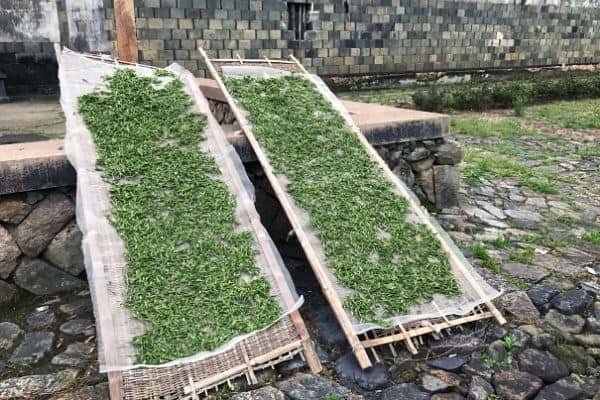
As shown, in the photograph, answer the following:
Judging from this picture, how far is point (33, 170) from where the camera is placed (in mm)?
3287

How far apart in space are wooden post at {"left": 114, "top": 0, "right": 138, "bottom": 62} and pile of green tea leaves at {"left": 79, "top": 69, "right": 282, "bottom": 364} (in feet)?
3.63

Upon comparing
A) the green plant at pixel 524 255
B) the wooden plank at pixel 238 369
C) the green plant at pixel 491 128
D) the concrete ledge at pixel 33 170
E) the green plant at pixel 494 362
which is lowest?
the green plant at pixel 494 362

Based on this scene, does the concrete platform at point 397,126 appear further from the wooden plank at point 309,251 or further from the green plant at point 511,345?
the green plant at point 511,345

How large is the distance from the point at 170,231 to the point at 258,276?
0.61 meters

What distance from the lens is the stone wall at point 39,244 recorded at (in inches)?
130

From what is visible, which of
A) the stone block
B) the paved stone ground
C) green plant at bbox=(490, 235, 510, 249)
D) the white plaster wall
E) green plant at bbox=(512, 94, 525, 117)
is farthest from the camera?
the white plaster wall

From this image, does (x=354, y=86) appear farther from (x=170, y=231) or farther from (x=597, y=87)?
(x=170, y=231)

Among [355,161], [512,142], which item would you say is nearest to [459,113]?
[512,142]

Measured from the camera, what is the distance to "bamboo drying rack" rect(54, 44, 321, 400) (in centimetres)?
231

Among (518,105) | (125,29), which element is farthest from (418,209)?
(518,105)

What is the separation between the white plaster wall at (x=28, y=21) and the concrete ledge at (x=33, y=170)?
9320 millimetres

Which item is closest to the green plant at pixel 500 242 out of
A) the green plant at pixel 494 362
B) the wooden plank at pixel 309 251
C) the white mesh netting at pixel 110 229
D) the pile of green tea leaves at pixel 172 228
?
the green plant at pixel 494 362

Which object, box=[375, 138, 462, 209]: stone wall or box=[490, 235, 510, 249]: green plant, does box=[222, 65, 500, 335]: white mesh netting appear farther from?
box=[375, 138, 462, 209]: stone wall

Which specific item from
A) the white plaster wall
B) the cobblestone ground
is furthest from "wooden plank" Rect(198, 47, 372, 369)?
the white plaster wall
